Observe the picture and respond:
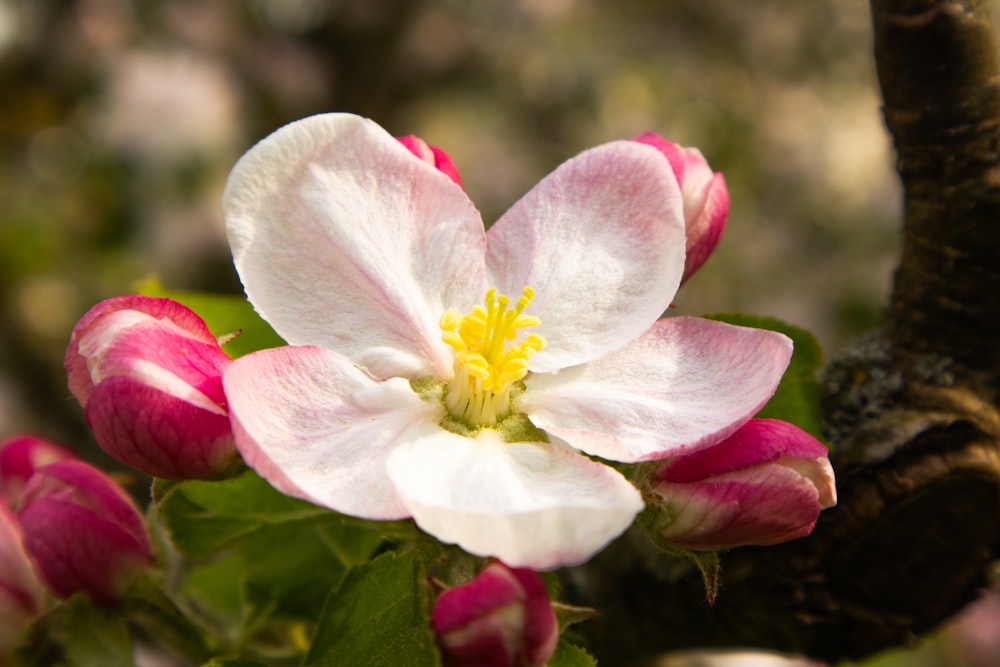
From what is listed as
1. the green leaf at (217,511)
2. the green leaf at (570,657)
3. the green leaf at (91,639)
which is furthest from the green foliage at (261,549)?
the green leaf at (570,657)

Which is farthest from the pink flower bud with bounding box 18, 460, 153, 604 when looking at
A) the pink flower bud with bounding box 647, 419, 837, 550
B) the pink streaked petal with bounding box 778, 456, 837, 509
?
the pink streaked petal with bounding box 778, 456, 837, 509

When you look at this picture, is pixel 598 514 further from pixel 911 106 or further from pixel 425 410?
pixel 911 106

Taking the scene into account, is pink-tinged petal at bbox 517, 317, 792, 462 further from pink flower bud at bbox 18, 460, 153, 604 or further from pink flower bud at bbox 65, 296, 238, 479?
pink flower bud at bbox 18, 460, 153, 604

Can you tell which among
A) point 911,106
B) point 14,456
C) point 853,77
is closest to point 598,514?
point 911,106

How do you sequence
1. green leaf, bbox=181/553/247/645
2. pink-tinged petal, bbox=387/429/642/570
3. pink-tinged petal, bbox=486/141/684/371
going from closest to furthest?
1. pink-tinged petal, bbox=387/429/642/570
2. pink-tinged petal, bbox=486/141/684/371
3. green leaf, bbox=181/553/247/645

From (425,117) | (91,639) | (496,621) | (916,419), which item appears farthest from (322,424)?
(425,117)

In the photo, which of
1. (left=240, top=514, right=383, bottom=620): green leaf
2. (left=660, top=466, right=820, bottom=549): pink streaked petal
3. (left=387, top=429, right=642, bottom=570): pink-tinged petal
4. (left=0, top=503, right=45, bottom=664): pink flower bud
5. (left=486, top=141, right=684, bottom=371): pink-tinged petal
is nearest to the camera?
(left=387, top=429, right=642, bottom=570): pink-tinged petal
